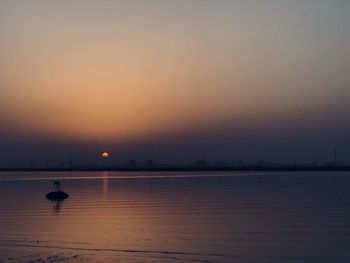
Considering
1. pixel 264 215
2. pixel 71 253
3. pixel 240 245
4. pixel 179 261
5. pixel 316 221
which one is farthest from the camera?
pixel 264 215

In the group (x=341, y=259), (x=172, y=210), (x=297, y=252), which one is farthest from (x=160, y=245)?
(x=172, y=210)

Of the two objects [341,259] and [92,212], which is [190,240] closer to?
[341,259]

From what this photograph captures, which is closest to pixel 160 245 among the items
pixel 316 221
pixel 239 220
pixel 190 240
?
pixel 190 240

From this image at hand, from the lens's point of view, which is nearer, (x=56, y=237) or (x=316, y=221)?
(x=56, y=237)

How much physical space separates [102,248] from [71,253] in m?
1.77

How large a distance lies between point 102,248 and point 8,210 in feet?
83.4

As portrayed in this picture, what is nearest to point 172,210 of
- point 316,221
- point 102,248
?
point 316,221

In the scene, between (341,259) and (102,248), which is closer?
(341,259)

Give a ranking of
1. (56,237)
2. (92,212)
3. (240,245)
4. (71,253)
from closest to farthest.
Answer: (71,253) < (240,245) < (56,237) < (92,212)

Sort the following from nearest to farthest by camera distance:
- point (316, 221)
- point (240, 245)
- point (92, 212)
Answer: point (240, 245) → point (316, 221) → point (92, 212)

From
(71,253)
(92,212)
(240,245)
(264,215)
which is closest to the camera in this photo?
(71,253)

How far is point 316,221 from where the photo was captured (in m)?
35.9

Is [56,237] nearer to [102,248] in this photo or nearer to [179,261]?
[102,248]

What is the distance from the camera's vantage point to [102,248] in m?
24.6
